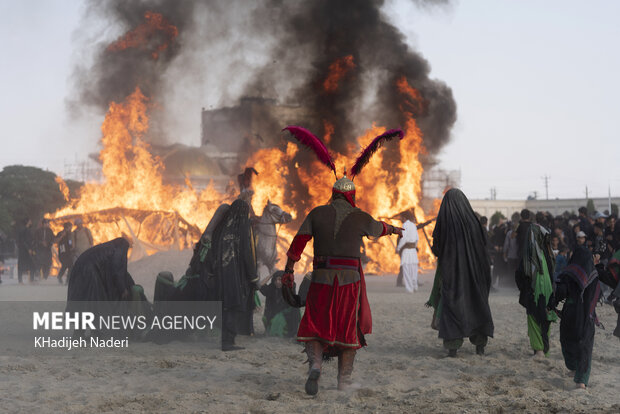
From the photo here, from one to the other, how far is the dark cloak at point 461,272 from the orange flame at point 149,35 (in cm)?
2785

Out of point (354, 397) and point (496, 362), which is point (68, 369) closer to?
point (354, 397)

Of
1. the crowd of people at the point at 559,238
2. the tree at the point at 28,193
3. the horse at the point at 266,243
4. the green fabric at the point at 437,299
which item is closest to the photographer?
the green fabric at the point at 437,299

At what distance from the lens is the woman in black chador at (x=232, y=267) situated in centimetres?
816

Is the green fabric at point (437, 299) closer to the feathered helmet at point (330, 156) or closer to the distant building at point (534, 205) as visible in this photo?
the feathered helmet at point (330, 156)

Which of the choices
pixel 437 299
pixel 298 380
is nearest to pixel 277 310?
pixel 437 299

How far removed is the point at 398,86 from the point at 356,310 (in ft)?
83.7

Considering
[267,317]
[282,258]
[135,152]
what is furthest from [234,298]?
[135,152]

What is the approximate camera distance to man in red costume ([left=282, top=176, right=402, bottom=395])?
594 cm

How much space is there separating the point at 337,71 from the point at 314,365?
27.3 metres

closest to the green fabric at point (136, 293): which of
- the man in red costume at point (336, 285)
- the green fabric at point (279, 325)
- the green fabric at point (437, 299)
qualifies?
the green fabric at point (279, 325)

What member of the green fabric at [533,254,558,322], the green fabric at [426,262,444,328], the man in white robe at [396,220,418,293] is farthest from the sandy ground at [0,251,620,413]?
the man in white robe at [396,220,418,293]

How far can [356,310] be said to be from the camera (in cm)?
602

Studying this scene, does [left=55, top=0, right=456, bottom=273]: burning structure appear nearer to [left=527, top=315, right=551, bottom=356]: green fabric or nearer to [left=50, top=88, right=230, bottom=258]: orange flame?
[left=50, top=88, right=230, bottom=258]: orange flame

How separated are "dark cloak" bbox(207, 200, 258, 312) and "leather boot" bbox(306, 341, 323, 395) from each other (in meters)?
2.36
